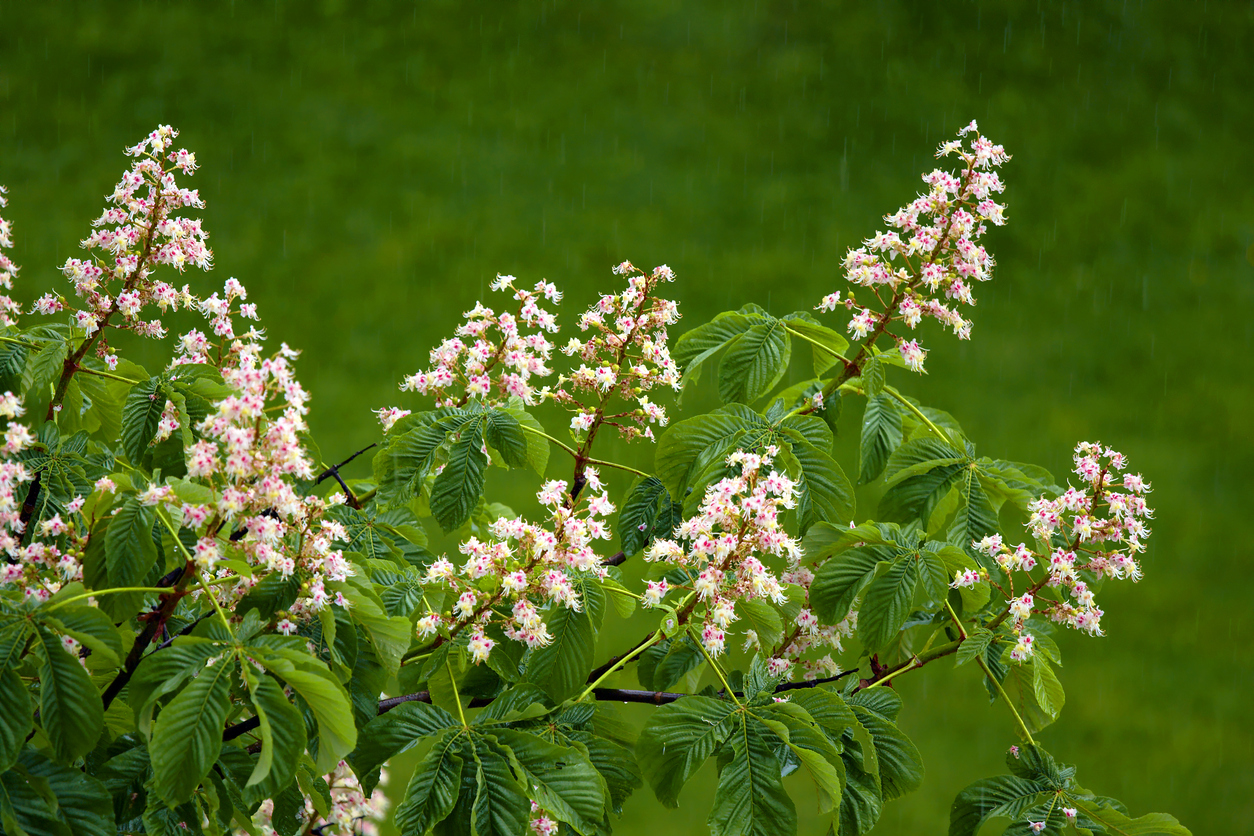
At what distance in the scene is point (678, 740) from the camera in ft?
3.50

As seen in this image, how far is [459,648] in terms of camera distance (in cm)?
116

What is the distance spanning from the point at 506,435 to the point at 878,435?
16.3 inches

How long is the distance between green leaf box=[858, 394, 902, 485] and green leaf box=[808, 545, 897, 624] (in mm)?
120

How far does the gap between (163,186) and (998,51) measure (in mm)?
3331

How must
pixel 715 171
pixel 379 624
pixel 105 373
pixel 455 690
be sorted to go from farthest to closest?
pixel 715 171 → pixel 105 373 → pixel 455 690 → pixel 379 624

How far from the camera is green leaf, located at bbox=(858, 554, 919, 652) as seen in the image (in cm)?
116

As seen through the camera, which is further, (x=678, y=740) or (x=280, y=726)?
(x=678, y=740)

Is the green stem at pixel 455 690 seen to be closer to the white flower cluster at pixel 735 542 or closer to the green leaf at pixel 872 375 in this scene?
the white flower cluster at pixel 735 542

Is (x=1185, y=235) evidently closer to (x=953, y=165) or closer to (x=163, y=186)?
(x=953, y=165)

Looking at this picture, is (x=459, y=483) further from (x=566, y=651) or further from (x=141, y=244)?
(x=141, y=244)

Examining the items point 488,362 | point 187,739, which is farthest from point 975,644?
point 187,739

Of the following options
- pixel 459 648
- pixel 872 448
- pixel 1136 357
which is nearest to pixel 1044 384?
pixel 1136 357

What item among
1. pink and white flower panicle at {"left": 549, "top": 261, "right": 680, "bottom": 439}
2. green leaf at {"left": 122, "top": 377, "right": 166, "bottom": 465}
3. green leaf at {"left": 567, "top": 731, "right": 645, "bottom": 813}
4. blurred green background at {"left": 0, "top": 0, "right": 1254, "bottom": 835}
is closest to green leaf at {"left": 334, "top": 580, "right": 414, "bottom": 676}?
green leaf at {"left": 567, "top": 731, "right": 645, "bottom": 813}

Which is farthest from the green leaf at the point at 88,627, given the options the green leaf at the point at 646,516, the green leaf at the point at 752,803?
the green leaf at the point at 646,516
